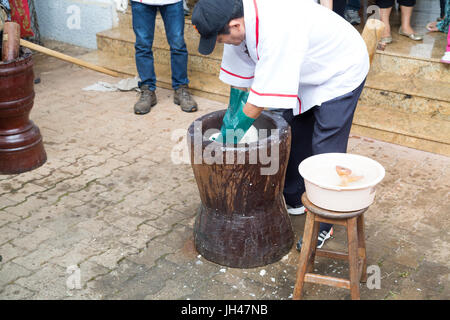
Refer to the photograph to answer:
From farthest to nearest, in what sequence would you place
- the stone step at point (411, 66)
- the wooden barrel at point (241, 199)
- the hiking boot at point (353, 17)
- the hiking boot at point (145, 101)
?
the hiking boot at point (353, 17) < the hiking boot at point (145, 101) < the stone step at point (411, 66) < the wooden barrel at point (241, 199)

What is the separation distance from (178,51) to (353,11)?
2228 mm

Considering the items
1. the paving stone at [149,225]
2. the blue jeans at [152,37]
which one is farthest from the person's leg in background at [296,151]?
the blue jeans at [152,37]

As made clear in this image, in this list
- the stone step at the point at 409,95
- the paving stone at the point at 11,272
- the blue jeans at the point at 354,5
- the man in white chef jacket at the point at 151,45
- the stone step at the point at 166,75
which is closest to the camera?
the paving stone at the point at 11,272

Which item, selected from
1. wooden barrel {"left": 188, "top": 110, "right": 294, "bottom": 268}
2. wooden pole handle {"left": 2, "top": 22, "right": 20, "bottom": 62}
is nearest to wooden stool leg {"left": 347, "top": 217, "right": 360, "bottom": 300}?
wooden barrel {"left": 188, "top": 110, "right": 294, "bottom": 268}

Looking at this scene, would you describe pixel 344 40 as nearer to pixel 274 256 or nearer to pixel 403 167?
pixel 274 256

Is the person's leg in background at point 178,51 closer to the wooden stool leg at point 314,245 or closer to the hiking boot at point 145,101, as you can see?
the hiking boot at point 145,101

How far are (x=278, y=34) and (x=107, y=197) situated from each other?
201 cm

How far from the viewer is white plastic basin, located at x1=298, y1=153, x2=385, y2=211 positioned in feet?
8.64

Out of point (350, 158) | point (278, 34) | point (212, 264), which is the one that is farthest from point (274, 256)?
point (278, 34)

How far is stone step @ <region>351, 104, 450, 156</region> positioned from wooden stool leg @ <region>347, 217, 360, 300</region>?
2127mm

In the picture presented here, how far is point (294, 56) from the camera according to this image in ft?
9.04

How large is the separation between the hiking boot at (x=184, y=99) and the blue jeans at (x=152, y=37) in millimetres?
66

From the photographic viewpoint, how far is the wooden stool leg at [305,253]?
2879 mm

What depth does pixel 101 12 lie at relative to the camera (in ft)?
23.1
